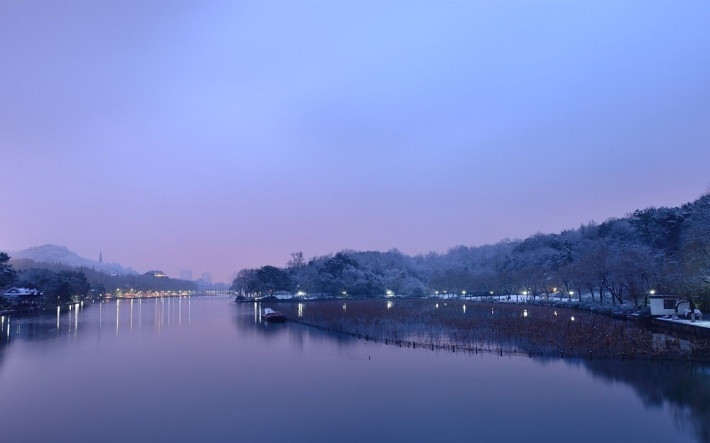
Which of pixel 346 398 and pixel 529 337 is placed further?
pixel 529 337

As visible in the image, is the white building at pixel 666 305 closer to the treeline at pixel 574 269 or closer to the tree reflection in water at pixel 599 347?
the treeline at pixel 574 269

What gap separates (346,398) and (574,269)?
49.4m

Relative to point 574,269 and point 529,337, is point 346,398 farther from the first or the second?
point 574,269

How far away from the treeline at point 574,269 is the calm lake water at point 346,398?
18.5 meters

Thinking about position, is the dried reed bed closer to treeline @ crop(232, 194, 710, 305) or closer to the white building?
the white building

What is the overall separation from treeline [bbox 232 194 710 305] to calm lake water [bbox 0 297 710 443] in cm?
1852

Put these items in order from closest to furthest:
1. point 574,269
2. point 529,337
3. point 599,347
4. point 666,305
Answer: point 599,347
point 529,337
point 666,305
point 574,269

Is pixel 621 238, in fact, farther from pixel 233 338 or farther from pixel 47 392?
pixel 47 392

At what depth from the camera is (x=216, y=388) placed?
63.6 feet

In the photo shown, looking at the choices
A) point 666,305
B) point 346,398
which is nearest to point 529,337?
point 666,305

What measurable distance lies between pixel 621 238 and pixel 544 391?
5499 cm

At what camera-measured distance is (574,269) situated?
58.6 m

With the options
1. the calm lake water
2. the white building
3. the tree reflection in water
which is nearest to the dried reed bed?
the tree reflection in water

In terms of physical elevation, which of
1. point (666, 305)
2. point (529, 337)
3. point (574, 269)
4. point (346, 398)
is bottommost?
point (346, 398)
